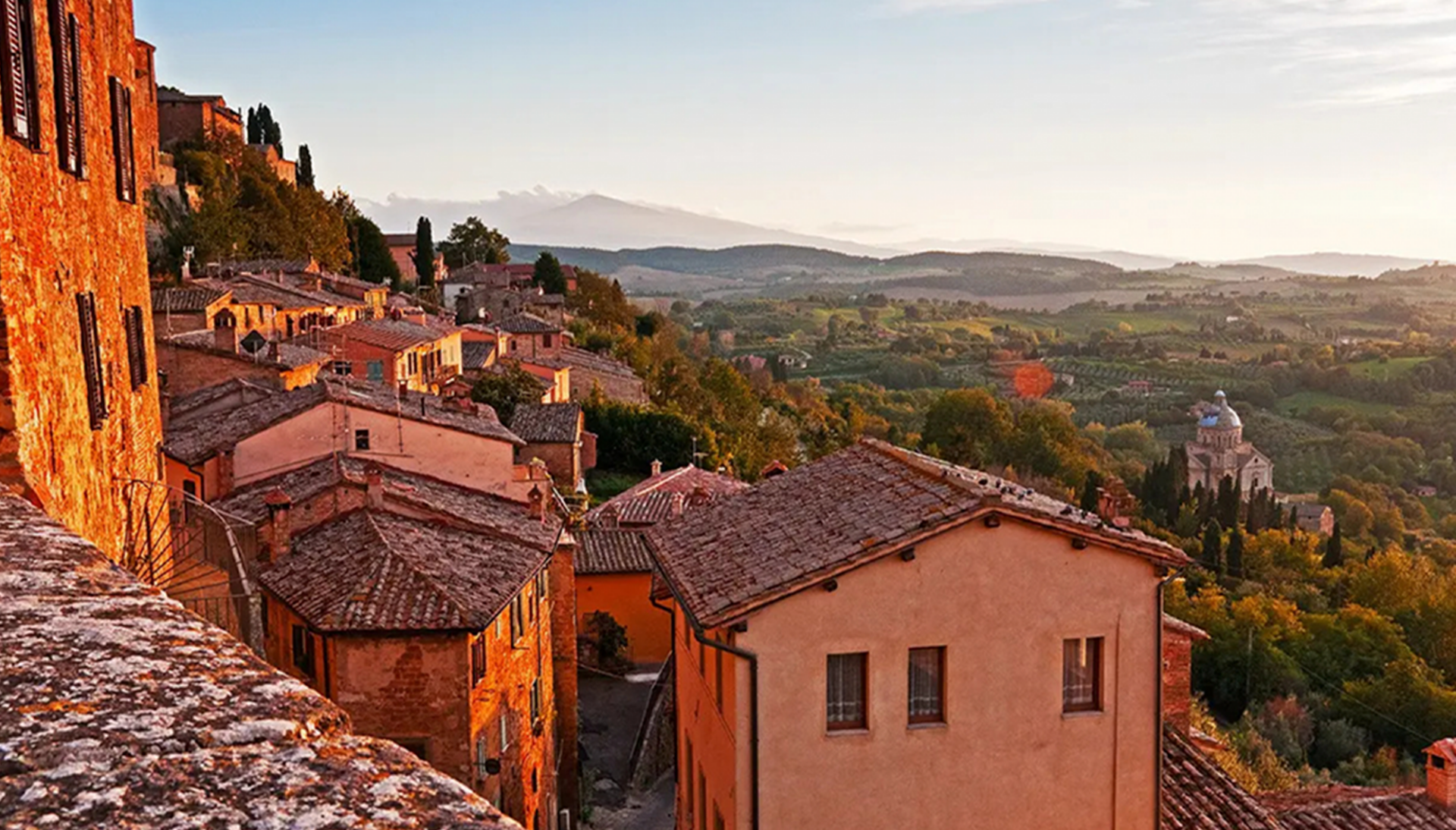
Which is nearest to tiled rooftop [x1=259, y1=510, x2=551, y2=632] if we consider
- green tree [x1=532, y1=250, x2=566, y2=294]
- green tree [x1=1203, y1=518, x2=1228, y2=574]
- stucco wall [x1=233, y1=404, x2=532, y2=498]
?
stucco wall [x1=233, y1=404, x2=532, y2=498]

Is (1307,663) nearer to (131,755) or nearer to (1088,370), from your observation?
(131,755)

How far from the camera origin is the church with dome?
93.8m

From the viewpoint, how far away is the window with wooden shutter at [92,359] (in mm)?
8297

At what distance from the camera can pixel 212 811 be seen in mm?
2004

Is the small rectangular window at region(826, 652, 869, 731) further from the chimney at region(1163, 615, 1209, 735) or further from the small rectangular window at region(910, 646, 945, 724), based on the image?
the chimney at region(1163, 615, 1209, 735)

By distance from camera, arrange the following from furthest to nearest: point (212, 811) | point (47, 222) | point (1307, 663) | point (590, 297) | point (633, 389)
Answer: point (590, 297) → point (633, 389) → point (1307, 663) → point (47, 222) → point (212, 811)

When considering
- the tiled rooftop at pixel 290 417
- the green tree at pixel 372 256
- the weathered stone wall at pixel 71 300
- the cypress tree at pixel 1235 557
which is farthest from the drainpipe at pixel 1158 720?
the green tree at pixel 372 256

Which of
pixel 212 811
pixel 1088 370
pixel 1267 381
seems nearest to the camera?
pixel 212 811

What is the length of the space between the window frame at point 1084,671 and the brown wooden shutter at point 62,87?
9994 mm

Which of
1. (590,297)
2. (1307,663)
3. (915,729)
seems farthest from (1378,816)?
(590,297)

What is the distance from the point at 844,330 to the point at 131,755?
167 metres

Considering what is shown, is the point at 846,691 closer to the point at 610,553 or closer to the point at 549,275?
the point at 610,553

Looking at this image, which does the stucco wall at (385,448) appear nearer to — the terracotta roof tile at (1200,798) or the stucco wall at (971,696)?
the stucco wall at (971,696)

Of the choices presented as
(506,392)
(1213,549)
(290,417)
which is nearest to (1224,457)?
(1213,549)
